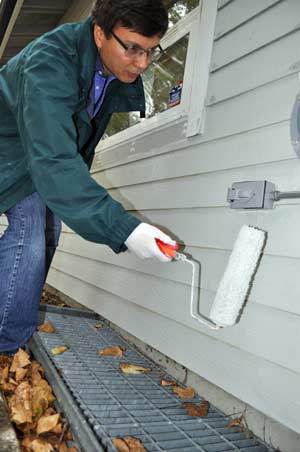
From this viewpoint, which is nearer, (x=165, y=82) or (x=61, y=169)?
(x=61, y=169)

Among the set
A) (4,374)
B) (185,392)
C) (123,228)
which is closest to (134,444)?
(185,392)

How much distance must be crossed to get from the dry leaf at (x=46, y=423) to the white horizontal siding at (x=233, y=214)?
0.79m

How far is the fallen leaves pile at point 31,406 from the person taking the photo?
5.70 feet

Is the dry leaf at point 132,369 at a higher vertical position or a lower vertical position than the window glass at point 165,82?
lower

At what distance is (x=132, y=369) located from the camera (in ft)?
8.23

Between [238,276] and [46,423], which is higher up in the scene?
[238,276]

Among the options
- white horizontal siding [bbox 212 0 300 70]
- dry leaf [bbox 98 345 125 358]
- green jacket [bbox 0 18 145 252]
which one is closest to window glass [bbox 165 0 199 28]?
white horizontal siding [bbox 212 0 300 70]

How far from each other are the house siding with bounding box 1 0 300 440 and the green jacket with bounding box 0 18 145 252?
70cm

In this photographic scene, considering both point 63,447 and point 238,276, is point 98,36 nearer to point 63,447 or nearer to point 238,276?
point 238,276

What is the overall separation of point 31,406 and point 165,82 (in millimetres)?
2397

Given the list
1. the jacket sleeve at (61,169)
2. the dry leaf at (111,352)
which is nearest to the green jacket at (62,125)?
the jacket sleeve at (61,169)

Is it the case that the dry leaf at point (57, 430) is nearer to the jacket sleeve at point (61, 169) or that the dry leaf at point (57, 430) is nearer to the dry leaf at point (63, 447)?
the dry leaf at point (63, 447)

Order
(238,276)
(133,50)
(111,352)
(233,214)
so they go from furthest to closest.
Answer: (111,352)
(233,214)
(133,50)
(238,276)

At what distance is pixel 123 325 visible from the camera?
3035 millimetres
